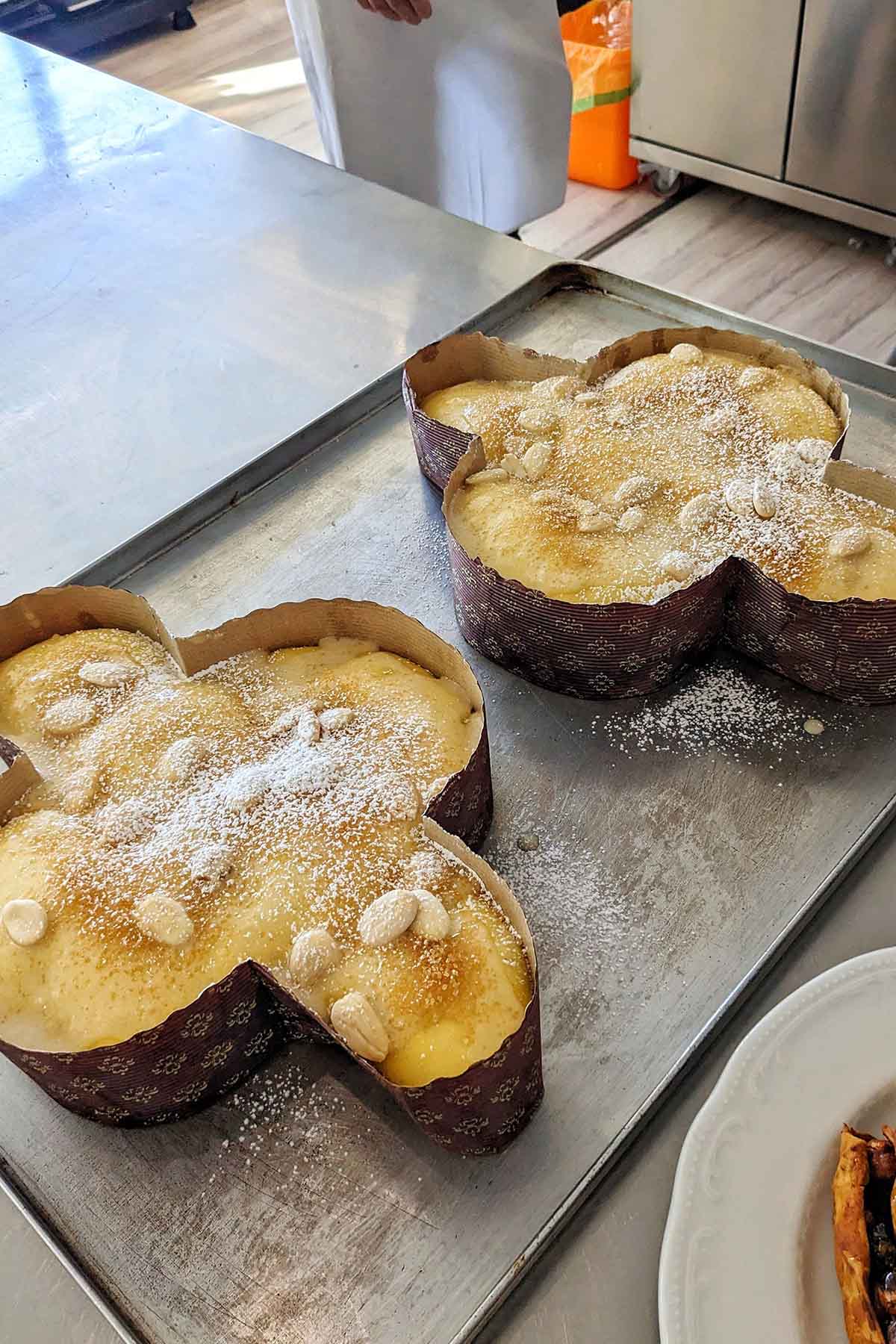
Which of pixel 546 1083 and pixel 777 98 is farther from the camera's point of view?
pixel 777 98

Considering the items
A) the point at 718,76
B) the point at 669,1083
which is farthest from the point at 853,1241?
the point at 718,76

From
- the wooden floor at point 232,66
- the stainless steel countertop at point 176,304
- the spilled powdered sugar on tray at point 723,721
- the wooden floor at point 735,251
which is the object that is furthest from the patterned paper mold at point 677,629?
the wooden floor at point 232,66

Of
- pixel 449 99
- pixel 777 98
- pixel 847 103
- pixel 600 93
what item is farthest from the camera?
pixel 600 93

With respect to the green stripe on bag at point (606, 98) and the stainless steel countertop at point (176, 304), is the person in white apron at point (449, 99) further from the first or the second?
the green stripe on bag at point (606, 98)

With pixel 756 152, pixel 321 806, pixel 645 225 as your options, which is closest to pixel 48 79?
pixel 645 225

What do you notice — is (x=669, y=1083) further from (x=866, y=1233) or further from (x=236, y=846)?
(x=236, y=846)

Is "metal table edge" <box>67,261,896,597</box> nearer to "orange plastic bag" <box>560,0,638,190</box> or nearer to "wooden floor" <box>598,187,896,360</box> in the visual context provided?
"wooden floor" <box>598,187,896,360</box>

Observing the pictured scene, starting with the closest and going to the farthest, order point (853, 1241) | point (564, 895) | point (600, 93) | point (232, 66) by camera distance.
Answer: point (853, 1241)
point (564, 895)
point (600, 93)
point (232, 66)

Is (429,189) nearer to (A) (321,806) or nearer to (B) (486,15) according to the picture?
(B) (486,15)
